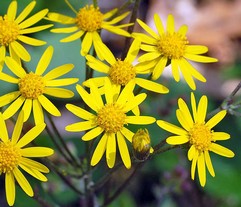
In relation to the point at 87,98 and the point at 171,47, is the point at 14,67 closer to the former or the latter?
the point at 87,98

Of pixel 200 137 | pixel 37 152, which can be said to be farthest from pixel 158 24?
pixel 37 152

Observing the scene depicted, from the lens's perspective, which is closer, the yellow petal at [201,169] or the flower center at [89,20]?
the yellow petal at [201,169]

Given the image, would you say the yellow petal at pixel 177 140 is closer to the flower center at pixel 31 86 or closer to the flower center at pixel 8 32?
the flower center at pixel 31 86

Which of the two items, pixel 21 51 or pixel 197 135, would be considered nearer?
pixel 197 135

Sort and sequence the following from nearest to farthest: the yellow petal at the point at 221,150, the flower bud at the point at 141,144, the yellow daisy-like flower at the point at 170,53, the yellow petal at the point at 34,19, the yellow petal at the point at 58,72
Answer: the flower bud at the point at 141,144 < the yellow petal at the point at 221,150 < the yellow petal at the point at 58,72 < the yellow daisy-like flower at the point at 170,53 < the yellow petal at the point at 34,19

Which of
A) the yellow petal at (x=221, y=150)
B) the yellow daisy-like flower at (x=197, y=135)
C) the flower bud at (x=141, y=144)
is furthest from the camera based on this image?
the yellow petal at (x=221, y=150)

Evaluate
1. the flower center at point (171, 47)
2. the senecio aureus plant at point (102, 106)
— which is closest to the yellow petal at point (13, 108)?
the senecio aureus plant at point (102, 106)

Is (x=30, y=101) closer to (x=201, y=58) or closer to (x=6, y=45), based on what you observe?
(x=6, y=45)
